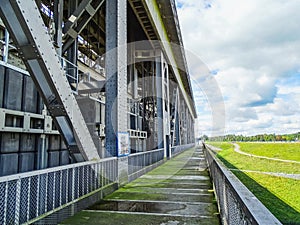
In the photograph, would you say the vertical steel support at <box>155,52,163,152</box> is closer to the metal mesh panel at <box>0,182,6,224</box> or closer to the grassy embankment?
the grassy embankment

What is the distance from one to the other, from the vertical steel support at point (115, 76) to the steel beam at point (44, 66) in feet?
6.35

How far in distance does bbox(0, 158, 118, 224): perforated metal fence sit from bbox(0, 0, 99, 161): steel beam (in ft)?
1.77

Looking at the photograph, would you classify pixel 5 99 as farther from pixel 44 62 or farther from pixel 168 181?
pixel 168 181

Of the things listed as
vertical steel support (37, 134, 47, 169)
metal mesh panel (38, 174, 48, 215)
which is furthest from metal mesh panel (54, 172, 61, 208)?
vertical steel support (37, 134, 47, 169)

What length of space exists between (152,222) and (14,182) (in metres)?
2.25

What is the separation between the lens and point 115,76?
7004 mm

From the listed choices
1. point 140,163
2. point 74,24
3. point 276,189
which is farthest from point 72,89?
point 276,189

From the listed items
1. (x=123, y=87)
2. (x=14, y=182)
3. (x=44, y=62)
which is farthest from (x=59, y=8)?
(x=14, y=182)

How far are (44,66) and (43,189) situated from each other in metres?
1.87

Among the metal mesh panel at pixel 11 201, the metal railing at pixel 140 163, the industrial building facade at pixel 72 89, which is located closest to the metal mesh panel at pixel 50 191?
the metal mesh panel at pixel 11 201

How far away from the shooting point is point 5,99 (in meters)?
4.72

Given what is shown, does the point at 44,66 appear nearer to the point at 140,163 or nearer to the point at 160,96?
the point at 140,163

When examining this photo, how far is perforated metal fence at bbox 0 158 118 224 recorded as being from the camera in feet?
9.68

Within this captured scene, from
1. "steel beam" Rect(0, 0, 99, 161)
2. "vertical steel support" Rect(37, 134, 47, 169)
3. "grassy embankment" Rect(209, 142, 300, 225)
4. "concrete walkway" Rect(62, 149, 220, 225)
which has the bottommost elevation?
"grassy embankment" Rect(209, 142, 300, 225)
